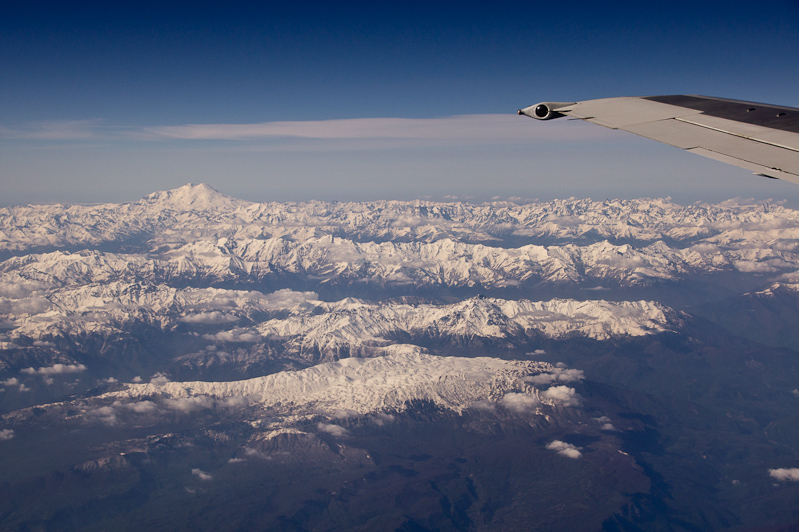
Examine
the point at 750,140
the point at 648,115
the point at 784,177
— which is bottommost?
the point at 784,177

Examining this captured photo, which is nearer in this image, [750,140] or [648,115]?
[750,140]

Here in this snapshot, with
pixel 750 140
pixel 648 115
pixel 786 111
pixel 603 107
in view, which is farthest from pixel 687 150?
pixel 786 111

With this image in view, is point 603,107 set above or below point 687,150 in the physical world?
above

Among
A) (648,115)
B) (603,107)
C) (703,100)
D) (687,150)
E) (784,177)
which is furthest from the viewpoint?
(703,100)

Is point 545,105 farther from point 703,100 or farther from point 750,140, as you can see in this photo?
point 703,100

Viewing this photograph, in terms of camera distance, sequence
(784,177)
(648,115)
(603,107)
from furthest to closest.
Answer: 1. (603,107)
2. (648,115)
3. (784,177)

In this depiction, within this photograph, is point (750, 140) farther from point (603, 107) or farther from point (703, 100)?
point (703, 100)

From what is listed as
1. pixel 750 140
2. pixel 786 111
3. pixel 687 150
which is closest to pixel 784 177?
pixel 687 150
